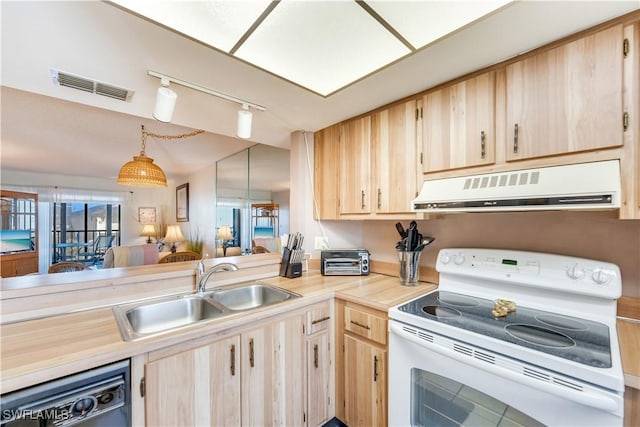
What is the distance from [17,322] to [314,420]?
1.51 m

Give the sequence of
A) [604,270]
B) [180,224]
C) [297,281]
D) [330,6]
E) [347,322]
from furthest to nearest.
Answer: [180,224] → [297,281] → [347,322] → [604,270] → [330,6]

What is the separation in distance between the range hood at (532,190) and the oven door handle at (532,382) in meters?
0.60

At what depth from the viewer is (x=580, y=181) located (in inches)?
38.5

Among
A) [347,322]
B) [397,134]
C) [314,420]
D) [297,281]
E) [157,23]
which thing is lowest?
[314,420]

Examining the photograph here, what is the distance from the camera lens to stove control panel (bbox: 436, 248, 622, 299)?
107 cm

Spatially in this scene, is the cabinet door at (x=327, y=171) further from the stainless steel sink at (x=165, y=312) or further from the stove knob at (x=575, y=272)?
the stove knob at (x=575, y=272)

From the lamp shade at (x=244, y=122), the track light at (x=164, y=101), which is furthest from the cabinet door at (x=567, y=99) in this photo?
the track light at (x=164, y=101)

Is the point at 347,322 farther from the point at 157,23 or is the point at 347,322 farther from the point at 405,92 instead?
the point at 157,23

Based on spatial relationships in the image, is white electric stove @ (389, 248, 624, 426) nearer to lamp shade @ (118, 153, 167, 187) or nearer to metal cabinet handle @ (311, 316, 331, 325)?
metal cabinet handle @ (311, 316, 331, 325)

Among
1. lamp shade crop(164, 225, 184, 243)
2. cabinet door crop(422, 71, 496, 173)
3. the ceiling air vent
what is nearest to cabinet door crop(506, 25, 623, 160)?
cabinet door crop(422, 71, 496, 173)

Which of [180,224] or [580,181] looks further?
[180,224]

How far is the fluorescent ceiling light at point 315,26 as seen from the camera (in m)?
0.92

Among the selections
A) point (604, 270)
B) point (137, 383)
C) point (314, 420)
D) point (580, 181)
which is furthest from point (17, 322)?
point (604, 270)

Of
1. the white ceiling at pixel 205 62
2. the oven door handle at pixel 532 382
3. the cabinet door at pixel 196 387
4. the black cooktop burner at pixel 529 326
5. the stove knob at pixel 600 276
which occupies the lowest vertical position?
the cabinet door at pixel 196 387
